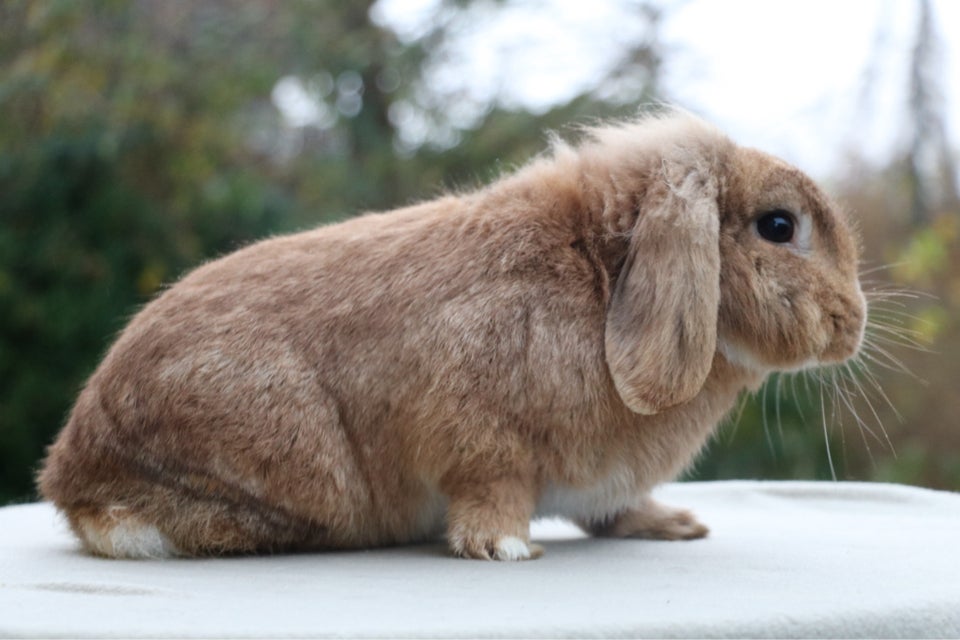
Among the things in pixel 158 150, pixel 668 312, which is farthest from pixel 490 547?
pixel 158 150

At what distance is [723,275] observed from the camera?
6.59 feet

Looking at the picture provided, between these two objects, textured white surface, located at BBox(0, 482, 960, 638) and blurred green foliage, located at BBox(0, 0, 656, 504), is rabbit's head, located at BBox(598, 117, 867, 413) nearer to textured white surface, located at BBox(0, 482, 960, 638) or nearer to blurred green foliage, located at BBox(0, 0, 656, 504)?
textured white surface, located at BBox(0, 482, 960, 638)

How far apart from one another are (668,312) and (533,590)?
22.4 inches

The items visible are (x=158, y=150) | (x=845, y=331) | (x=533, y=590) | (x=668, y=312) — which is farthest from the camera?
(x=158, y=150)

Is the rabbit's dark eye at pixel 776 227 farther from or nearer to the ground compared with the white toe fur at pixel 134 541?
farther from the ground

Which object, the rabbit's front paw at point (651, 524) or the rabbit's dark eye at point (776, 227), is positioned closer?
the rabbit's dark eye at point (776, 227)

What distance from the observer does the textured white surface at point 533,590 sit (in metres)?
1.37

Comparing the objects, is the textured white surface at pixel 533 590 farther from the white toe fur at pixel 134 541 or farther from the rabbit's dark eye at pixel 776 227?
the rabbit's dark eye at pixel 776 227

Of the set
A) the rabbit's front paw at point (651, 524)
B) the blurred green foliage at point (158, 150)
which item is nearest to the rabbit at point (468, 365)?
the rabbit's front paw at point (651, 524)

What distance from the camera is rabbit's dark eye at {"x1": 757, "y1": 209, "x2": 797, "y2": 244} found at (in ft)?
6.74

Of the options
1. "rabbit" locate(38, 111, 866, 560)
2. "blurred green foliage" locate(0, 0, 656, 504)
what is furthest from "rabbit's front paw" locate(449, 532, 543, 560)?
"blurred green foliage" locate(0, 0, 656, 504)

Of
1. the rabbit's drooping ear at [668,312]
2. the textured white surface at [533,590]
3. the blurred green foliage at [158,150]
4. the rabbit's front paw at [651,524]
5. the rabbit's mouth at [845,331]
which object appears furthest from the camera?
the blurred green foliage at [158,150]

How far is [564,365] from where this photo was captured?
1.95 m

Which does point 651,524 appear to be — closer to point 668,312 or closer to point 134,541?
point 668,312
